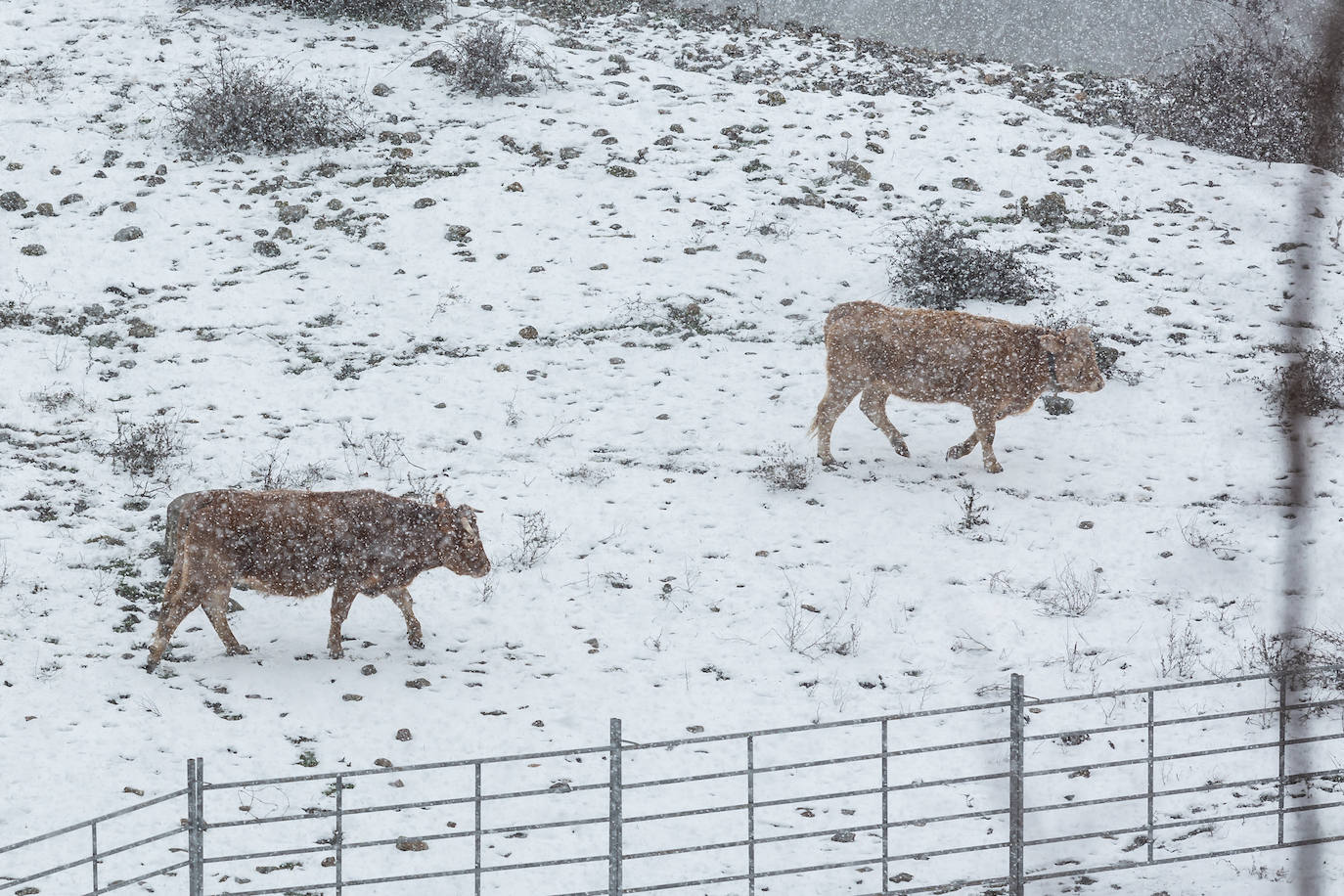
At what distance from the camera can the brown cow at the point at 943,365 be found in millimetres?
12688

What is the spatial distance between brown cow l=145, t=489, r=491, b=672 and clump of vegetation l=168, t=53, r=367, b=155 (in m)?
10.4

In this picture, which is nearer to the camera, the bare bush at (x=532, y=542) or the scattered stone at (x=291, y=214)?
the bare bush at (x=532, y=542)


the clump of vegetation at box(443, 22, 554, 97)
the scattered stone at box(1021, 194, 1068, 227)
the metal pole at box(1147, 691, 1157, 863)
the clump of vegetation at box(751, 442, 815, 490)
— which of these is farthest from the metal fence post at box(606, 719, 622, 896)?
the clump of vegetation at box(443, 22, 554, 97)

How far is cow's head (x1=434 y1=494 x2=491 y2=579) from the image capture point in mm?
9875

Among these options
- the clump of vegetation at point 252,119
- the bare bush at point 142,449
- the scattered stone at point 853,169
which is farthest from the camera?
the scattered stone at point 853,169

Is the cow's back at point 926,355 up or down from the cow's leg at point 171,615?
up

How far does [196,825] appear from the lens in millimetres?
6320

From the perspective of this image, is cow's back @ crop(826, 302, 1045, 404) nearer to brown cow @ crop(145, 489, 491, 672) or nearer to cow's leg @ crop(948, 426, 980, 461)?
cow's leg @ crop(948, 426, 980, 461)

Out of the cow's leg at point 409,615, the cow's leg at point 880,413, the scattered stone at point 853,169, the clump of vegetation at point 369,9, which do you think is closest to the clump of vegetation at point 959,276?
the scattered stone at point 853,169

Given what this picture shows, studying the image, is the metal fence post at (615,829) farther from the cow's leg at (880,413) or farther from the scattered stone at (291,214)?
the scattered stone at (291,214)

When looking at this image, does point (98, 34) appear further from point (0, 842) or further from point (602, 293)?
point (0, 842)

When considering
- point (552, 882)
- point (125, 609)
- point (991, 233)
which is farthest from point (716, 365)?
point (552, 882)

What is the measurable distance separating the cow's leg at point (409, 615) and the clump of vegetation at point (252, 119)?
11.3 m

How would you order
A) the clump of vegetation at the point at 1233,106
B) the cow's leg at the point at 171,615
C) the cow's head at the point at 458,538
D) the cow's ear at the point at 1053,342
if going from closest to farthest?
the cow's leg at the point at 171,615 → the cow's head at the point at 458,538 → the cow's ear at the point at 1053,342 → the clump of vegetation at the point at 1233,106
